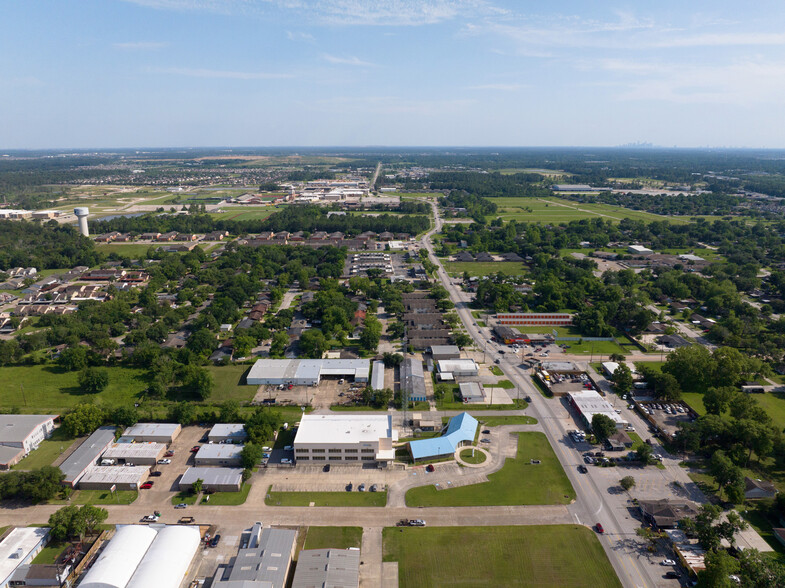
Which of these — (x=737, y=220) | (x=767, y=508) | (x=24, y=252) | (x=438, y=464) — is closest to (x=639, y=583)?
(x=767, y=508)

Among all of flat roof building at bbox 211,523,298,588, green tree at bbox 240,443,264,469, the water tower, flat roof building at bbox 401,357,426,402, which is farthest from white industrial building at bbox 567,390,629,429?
the water tower

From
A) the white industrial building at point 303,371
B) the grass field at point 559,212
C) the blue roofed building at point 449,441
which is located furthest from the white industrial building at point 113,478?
the grass field at point 559,212

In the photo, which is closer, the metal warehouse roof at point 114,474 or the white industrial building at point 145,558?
the white industrial building at point 145,558

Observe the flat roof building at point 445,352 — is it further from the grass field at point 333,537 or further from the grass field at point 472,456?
the grass field at point 333,537

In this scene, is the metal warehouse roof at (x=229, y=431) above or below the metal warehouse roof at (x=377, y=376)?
below

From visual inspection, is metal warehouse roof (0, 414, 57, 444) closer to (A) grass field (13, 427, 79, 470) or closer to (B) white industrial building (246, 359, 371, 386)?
(A) grass field (13, 427, 79, 470)

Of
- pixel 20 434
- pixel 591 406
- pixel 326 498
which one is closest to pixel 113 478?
pixel 20 434
